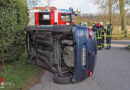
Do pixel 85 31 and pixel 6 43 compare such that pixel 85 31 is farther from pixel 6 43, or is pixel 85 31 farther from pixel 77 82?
pixel 6 43

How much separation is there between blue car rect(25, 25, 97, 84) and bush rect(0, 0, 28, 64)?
81cm

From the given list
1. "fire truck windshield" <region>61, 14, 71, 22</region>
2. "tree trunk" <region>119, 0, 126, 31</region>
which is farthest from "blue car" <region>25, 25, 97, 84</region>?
"tree trunk" <region>119, 0, 126, 31</region>

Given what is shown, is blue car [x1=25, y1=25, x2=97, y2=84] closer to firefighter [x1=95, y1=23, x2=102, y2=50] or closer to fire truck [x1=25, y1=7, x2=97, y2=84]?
fire truck [x1=25, y1=7, x2=97, y2=84]

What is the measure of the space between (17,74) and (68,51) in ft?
6.74

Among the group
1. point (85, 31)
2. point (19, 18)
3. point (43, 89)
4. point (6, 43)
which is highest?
point (19, 18)

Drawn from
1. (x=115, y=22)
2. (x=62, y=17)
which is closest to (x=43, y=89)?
(x=62, y=17)

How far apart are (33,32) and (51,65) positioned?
1682mm

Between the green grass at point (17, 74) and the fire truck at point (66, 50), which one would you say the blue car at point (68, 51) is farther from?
the green grass at point (17, 74)

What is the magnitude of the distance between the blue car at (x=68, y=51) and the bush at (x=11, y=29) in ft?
Answer: 2.65

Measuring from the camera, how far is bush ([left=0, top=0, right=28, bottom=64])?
5.06 metres

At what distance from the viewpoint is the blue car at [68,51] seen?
415cm

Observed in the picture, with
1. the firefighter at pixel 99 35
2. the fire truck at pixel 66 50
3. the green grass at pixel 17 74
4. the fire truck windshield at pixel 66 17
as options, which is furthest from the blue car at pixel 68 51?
the firefighter at pixel 99 35

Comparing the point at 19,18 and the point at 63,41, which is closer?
the point at 63,41

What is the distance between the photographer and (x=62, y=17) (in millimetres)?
11070
